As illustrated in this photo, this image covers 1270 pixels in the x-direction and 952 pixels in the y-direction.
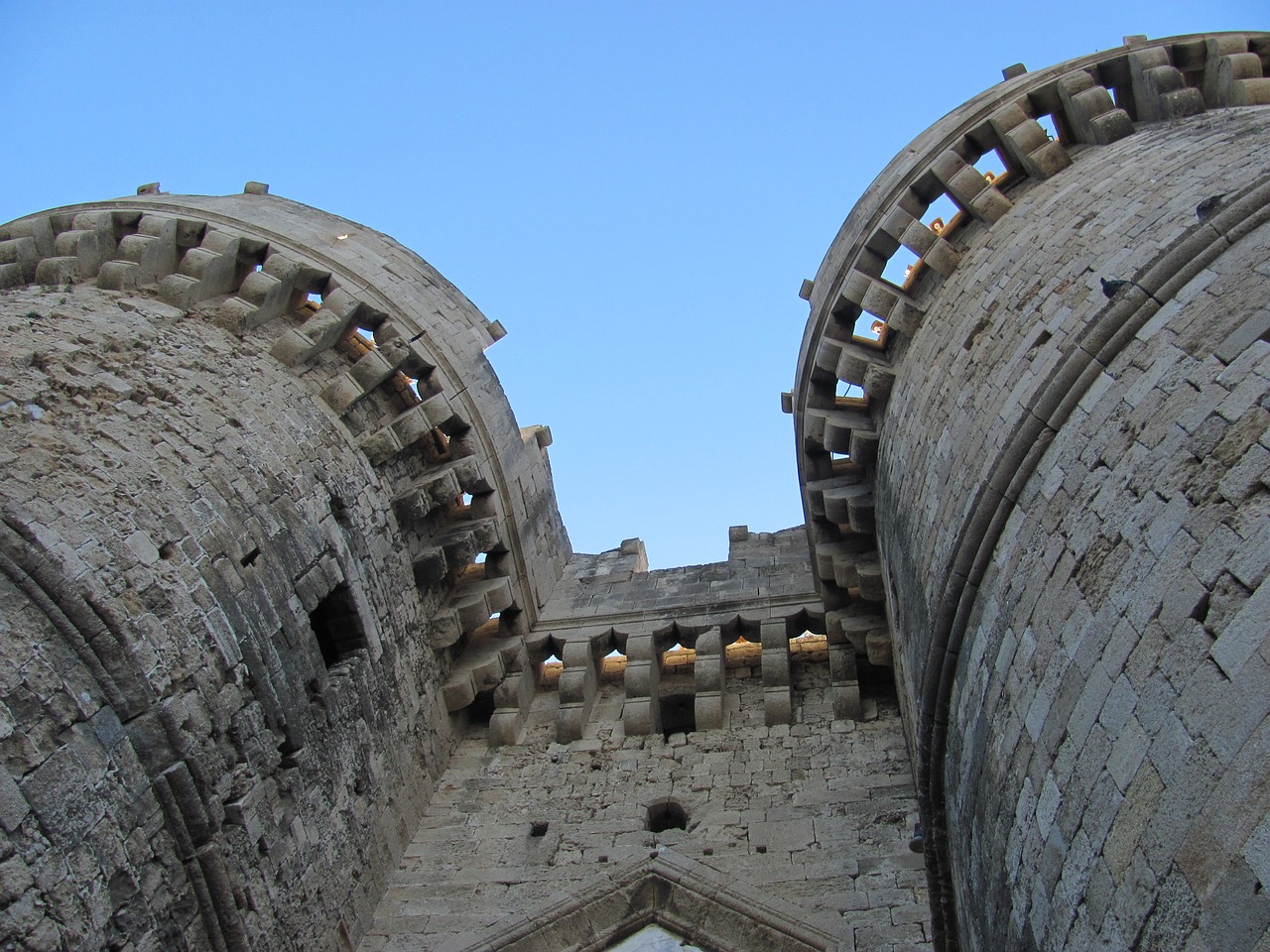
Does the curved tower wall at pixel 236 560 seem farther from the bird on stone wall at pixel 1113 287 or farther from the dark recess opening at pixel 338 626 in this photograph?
the bird on stone wall at pixel 1113 287

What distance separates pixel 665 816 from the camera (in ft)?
27.7

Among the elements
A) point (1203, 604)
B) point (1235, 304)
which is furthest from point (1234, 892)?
point (1235, 304)

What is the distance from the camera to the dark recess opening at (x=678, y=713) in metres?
9.76

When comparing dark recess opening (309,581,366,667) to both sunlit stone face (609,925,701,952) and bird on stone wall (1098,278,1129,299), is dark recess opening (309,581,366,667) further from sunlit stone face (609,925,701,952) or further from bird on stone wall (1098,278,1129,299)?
bird on stone wall (1098,278,1129,299)

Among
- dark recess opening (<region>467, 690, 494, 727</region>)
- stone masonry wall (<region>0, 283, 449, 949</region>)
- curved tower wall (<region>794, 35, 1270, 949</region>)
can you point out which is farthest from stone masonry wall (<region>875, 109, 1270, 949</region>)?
dark recess opening (<region>467, 690, 494, 727</region>)

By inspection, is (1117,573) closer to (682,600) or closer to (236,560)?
(236,560)

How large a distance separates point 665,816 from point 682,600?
2.56m

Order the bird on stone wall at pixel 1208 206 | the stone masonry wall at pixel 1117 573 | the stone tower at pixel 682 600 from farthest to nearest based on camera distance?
1. the bird on stone wall at pixel 1208 206
2. the stone tower at pixel 682 600
3. the stone masonry wall at pixel 1117 573

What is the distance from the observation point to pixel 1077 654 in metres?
4.48

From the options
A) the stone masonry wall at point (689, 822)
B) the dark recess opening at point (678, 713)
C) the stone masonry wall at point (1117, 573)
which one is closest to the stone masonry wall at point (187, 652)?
the stone masonry wall at point (689, 822)

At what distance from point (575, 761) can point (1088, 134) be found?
6.20 meters

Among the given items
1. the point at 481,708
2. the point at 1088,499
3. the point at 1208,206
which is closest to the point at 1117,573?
the point at 1088,499

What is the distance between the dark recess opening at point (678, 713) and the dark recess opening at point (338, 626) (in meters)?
2.80

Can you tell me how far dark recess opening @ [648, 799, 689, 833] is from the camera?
8.35 m
